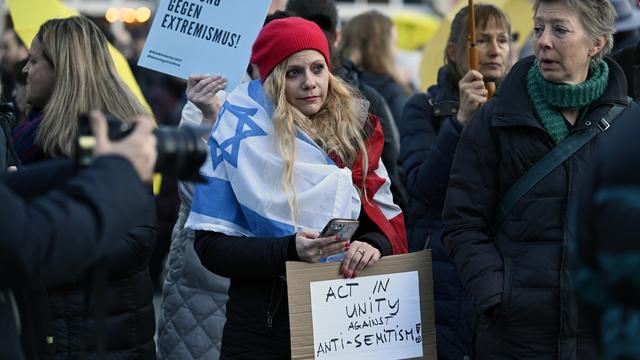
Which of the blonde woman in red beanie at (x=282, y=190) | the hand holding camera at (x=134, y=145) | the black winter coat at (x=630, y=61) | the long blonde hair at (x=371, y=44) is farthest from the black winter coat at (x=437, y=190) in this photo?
the long blonde hair at (x=371, y=44)

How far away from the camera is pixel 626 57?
602 cm

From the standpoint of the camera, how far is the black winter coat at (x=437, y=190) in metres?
4.95

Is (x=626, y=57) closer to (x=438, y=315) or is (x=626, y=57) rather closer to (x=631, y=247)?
(x=438, y=315)

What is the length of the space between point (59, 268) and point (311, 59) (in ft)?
6.49

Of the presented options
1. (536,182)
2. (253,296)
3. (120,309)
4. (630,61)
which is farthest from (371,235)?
(630,61)

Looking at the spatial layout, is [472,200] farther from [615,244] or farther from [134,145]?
[615,244]

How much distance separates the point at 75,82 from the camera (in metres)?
4.91

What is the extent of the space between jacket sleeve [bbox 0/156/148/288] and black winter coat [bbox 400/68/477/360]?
227 cm

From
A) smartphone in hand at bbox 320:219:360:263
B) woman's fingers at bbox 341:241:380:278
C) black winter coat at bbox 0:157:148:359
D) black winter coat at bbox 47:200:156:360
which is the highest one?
black winter coat at bbox 0:157:148:359

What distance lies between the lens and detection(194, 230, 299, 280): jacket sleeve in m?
4.11

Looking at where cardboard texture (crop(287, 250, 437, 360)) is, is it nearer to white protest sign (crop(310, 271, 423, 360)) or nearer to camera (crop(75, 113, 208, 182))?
white protest sign (crop(310, 271, 423, 360))

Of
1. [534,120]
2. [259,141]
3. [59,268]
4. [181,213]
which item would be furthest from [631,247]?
[181,213]

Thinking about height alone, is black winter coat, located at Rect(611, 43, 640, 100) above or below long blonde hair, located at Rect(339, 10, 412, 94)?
below

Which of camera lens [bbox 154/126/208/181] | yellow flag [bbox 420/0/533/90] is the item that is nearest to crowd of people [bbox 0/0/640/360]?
camera lens [bbox 154/126/208/181]
